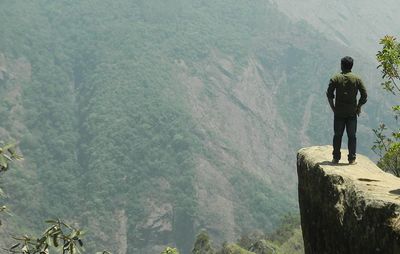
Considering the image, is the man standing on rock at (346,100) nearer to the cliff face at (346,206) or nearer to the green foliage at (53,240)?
the cliff face at (346,206)

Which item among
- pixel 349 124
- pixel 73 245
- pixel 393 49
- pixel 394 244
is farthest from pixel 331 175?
pixel 393 49


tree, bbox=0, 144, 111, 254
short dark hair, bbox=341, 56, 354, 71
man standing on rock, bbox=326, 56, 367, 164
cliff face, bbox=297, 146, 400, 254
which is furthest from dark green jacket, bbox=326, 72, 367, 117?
tree, bbox=0, 144, 111, 254

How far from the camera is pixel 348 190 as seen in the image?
11.8 meters

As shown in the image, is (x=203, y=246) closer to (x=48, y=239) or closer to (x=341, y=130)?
(x=341, y=130)

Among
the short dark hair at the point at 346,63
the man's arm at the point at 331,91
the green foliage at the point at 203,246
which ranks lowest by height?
the green foliage at the point at 203,246

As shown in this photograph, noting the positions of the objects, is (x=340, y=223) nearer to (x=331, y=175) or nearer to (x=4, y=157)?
(x=331, y=175)

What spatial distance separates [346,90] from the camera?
46.5 ft

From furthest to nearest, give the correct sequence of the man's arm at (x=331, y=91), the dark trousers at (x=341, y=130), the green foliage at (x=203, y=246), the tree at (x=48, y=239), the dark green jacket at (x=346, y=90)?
the green foliage at (x=203, y=246)
the dark trousers at (x=341, y=130)
the man's arm at (x=331, y=91)
the dark green jacket at (x=346, y=90)
the tree at (x=48, y=239)

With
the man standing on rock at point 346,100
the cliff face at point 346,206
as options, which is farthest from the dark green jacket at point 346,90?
the cliff face at point 346,206

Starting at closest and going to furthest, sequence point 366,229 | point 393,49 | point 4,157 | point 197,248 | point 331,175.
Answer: point 366,229
point 4,157
point 331,175
point 393,49
point 197,248

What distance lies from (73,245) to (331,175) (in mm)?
5768

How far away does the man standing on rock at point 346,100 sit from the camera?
1416cm

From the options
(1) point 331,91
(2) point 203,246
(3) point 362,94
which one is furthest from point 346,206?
(2) point 203,246

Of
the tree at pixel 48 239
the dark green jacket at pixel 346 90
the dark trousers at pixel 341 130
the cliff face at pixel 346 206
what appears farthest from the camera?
the dark trousers at pixel 341 130
